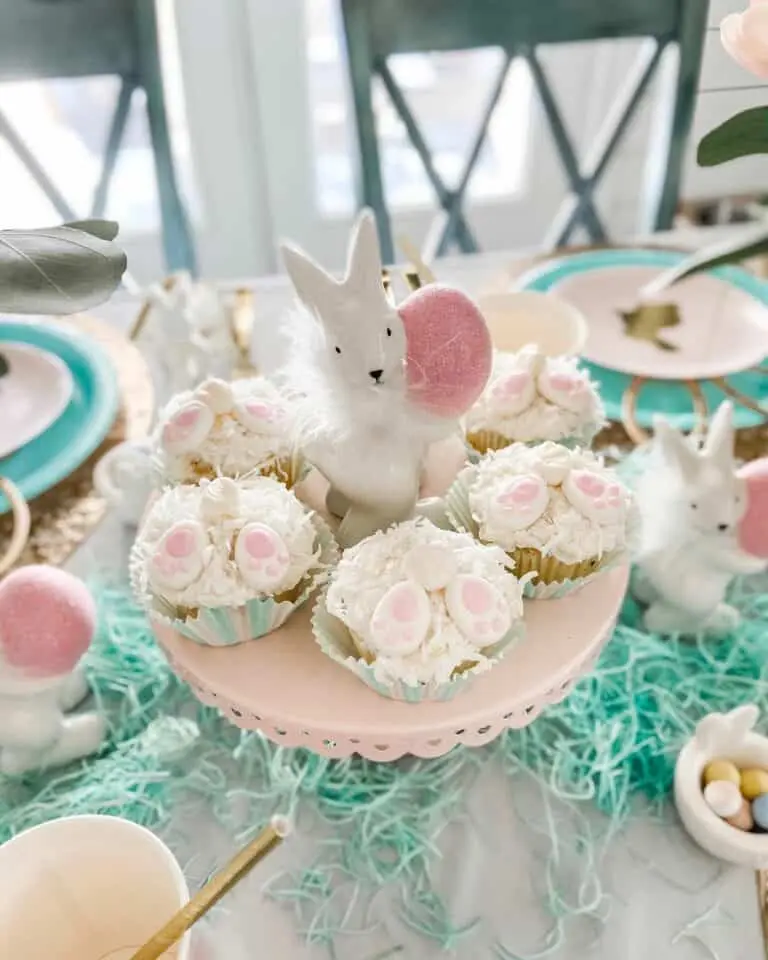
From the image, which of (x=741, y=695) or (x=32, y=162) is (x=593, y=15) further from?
(x=741, y=695)

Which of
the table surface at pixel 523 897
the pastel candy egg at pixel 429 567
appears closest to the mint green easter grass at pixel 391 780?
the table surface at pixel 523 897

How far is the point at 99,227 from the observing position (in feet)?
1.92

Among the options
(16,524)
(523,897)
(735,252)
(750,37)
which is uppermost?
(750,37)

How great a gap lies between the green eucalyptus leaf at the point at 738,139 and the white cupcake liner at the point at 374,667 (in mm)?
316

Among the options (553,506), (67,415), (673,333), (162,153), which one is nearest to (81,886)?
(553,506)

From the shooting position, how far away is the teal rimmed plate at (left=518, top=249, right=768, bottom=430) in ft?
3.02

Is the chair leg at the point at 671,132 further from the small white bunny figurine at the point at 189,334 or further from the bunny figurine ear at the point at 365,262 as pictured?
the bunny figurine ear at the point at 365,262

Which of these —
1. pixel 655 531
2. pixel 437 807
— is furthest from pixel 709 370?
pixel 437 807

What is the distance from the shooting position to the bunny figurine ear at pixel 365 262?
0.56 meters

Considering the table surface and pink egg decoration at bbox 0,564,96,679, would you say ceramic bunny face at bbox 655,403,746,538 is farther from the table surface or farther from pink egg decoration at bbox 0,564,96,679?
pink egg decoration at bbox 0,564,96,679

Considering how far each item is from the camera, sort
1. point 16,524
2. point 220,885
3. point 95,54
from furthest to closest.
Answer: point 95,54, point 16,524, point 220,885

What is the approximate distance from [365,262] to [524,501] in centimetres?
18

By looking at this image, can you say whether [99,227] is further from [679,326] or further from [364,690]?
[679,326]

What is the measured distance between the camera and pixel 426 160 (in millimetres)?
1330
